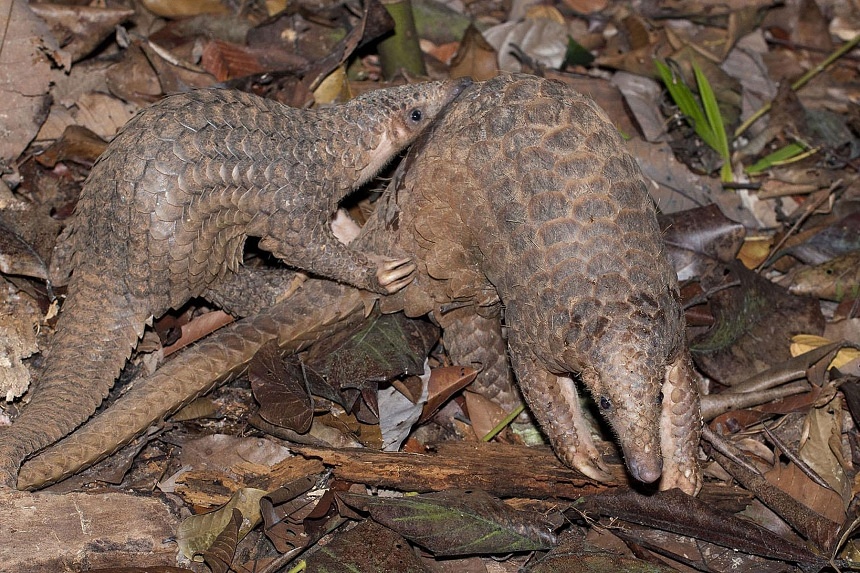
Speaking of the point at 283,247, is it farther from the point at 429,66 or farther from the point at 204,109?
the point at 429,66

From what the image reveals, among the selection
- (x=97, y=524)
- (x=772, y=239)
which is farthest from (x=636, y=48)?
(x=97, y=524)

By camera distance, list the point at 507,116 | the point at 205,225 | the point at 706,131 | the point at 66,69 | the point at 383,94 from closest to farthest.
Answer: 1. the point at 507,116
2. the point at 205,225
3. the point at 383,94
4. the point at 66,69
5. the point at 706,131

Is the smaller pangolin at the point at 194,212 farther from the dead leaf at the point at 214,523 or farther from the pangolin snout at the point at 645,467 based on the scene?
the pangolin snout at the point at 645,467

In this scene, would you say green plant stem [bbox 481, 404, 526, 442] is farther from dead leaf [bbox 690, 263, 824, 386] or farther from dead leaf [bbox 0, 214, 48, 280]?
dead leaf [bbox 0, 214, 48, 280]

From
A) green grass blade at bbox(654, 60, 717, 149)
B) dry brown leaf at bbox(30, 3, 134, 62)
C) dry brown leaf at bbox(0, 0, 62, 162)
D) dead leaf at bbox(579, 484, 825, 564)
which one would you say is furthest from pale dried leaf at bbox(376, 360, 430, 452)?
dry brown leaf at bbox(30, 3, 134, 62)

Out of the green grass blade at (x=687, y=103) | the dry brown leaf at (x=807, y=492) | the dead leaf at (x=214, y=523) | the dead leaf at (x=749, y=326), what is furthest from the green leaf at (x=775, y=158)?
the dead leaf at (x=214, y=523)

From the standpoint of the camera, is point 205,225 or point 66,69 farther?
point 66,69
